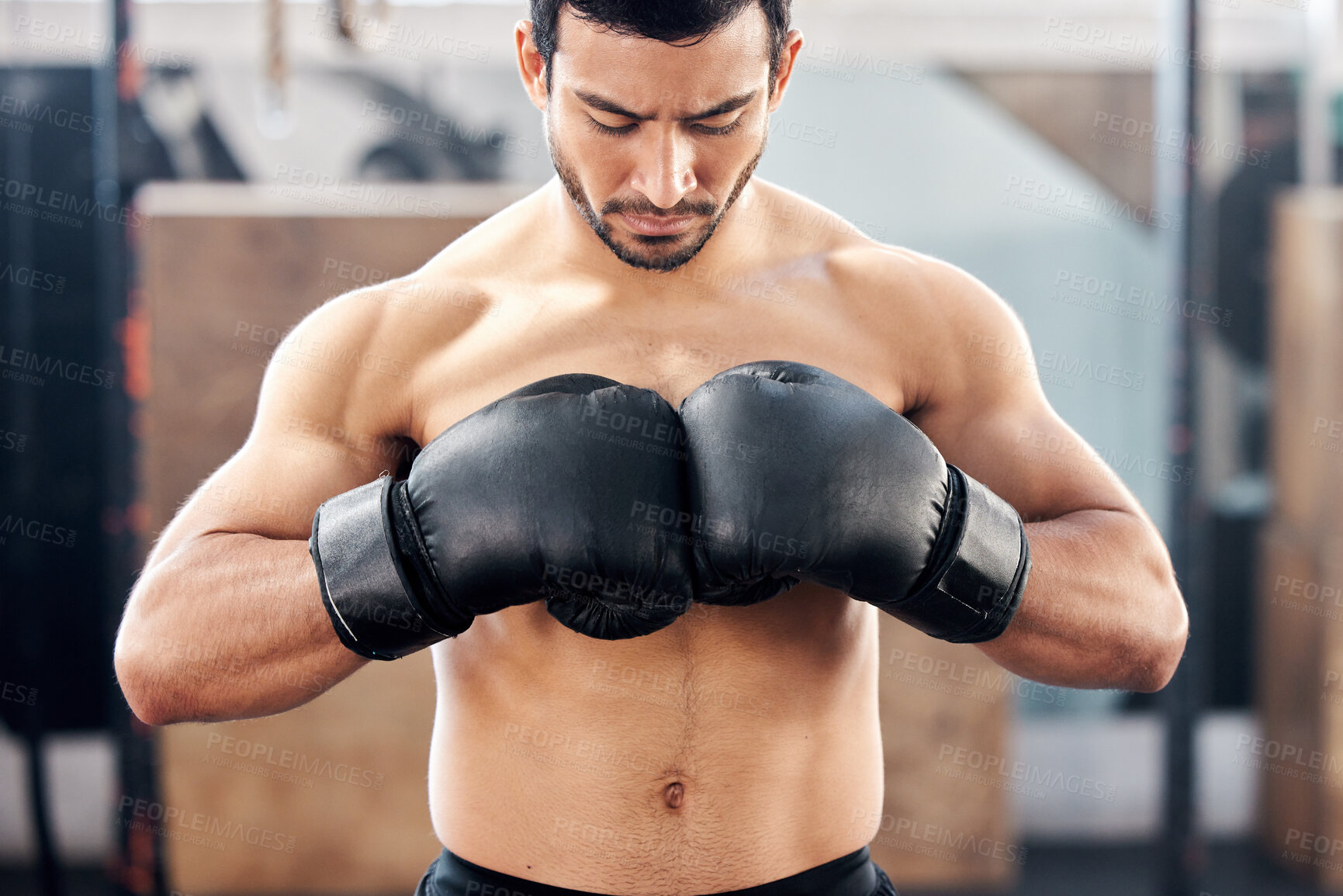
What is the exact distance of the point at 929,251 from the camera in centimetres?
306

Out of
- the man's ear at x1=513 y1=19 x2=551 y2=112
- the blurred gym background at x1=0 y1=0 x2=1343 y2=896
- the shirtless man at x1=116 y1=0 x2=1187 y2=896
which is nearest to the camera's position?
the shirtless man at x1=116 y1=0 x2=1187 y2=896

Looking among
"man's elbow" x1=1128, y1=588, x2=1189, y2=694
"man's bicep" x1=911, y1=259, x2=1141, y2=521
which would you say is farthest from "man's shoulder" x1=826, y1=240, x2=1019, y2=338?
"man's elbow" x1=1128, y1=588, x2=1189, y2=694

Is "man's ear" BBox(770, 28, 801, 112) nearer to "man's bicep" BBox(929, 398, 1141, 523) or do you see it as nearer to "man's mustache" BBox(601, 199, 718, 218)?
"man's mustache" BBox(601, 199, 718, 218)

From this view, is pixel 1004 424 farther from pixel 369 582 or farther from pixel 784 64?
pixel 369 582

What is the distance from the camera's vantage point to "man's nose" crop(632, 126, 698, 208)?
38.3 inches

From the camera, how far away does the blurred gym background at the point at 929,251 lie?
2457 millimetres

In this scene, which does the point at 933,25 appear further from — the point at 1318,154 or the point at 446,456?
the point at 446,456

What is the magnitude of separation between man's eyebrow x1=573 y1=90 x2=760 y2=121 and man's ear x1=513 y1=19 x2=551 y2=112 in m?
0.10

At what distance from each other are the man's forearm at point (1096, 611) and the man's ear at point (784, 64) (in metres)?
0.52

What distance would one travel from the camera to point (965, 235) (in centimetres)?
304

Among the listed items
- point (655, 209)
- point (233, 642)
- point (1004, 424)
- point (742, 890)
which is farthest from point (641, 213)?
point (742, 890)

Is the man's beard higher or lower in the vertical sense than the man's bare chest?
higher

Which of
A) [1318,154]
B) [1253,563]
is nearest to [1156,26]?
[1318,154]

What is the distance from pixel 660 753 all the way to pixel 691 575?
239 mm
